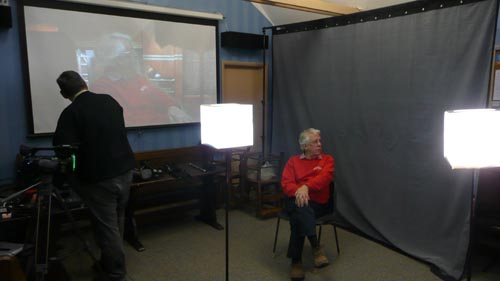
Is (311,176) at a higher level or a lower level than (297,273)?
higher

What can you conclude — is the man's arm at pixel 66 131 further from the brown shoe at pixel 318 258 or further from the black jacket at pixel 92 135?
the brown shoe at pixel 318 258

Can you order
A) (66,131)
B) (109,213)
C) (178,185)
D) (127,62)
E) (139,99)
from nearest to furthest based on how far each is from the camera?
(66,131) < (109,213) < (127,62) < (139,99) < (178,185)

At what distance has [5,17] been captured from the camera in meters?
2.98

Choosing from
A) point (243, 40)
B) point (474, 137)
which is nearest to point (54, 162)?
point (474, 137)

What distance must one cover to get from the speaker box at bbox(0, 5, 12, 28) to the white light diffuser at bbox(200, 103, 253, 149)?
2.05 metres

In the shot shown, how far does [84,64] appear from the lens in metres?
3.47

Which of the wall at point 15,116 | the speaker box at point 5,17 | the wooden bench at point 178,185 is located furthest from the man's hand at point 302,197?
the speaker box at point 5,17

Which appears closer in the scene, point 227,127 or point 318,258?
point 227,127

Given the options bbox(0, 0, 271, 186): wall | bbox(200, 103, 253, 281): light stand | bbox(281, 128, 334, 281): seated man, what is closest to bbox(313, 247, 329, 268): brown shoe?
bbox(281, 128, 334, 281): seated man

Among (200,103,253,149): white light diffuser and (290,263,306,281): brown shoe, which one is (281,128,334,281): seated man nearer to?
(290,263,306,281): brown shoe

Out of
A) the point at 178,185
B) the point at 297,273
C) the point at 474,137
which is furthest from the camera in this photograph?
the point at 178,185

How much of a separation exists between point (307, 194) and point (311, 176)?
0.26 m

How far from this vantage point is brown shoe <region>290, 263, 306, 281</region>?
2.70 metres

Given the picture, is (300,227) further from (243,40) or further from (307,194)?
(243,40)
